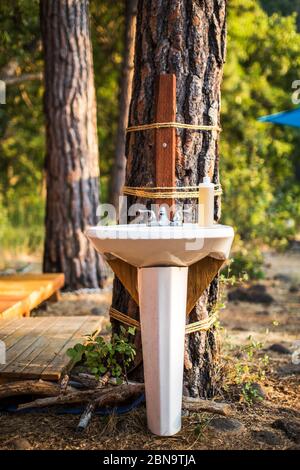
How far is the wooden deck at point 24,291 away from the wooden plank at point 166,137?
144 cm

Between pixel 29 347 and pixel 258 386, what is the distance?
3.94 feet

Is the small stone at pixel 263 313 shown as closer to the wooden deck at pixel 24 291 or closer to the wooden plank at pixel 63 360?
the wooden deck at pixel 24 291

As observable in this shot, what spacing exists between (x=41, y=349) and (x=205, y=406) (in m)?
0.96

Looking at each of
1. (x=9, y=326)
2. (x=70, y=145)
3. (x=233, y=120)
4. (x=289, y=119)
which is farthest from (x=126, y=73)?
(x=9, y=326)

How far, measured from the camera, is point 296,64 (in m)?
10.0

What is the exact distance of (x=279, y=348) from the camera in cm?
416

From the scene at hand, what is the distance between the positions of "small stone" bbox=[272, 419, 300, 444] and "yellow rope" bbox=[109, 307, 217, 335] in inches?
20.5

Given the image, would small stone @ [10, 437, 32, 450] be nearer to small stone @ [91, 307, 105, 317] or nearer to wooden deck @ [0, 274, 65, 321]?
wooden deck @ [0, 274, 65, 321]

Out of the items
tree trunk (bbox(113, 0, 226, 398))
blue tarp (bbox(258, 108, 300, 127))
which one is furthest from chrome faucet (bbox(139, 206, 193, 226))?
blue tarp (bbox(258, 108, 300, 127))

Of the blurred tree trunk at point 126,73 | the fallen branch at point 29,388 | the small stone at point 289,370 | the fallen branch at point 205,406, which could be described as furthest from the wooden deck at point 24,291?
the blurred tree trunk at point 126,73

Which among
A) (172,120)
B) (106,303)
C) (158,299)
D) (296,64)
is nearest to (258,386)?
(158,299)

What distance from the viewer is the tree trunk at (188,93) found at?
9.41ft
